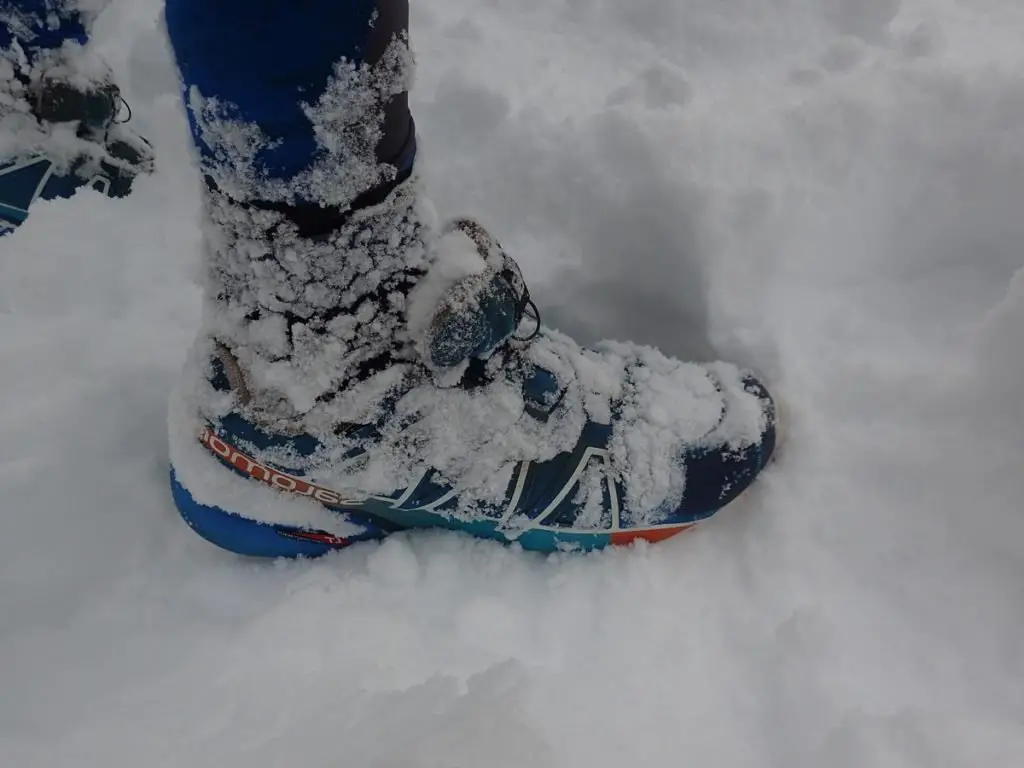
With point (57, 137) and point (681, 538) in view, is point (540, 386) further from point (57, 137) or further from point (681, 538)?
point (57, 137)

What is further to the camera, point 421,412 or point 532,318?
point 532,318

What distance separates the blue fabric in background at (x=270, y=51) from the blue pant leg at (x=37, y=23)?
733mm

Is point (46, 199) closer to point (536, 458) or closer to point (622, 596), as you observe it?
point (536, 458)

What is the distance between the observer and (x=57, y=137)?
111 cm

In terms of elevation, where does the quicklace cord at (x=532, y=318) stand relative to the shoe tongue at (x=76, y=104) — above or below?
above

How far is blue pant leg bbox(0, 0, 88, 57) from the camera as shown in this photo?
1055 millimetres

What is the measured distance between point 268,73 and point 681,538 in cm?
62

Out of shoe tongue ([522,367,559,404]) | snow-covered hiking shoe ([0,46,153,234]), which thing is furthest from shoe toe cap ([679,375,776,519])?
snow-covered hiking shoe ([0,46,153,234])

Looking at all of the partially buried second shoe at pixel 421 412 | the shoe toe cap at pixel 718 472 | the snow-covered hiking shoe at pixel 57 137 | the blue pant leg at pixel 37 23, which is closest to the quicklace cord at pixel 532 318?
the partially buried second shoe at pixel 421 412

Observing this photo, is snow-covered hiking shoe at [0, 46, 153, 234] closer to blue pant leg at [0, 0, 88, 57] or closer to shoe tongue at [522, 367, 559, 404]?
blue pant leg at [0, 0, 88, 57]

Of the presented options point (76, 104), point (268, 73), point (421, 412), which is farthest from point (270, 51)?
point (76, 104)

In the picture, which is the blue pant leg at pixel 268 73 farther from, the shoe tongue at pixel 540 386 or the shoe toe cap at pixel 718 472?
the shoe toe cap at pixel 718 472

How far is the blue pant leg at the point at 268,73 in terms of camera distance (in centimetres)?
48

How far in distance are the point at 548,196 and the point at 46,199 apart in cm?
70
